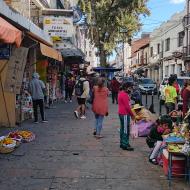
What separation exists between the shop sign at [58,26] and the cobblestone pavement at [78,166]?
861 centimetres

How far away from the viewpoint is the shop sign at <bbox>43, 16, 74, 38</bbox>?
20375 millimetres

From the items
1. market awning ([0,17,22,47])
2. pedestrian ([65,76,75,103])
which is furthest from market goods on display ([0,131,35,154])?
pedestrian ([65,76,75,103])

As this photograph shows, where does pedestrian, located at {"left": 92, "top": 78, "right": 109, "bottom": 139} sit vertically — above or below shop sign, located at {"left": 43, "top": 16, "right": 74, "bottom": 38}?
below

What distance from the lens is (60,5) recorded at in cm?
3484

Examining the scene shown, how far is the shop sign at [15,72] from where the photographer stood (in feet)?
43.7

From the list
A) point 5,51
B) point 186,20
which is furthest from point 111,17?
point 5,51

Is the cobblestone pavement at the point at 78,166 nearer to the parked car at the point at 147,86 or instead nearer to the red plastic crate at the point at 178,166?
the red plastic crate at the point at 178,166

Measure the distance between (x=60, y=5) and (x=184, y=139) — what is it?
93.2 ft

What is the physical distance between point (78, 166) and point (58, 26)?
12.8 meters

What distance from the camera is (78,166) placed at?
855 cm

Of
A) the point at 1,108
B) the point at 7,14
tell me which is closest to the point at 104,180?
the point at 7,14

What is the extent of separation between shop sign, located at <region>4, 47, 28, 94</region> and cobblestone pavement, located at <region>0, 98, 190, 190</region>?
1.40 meters

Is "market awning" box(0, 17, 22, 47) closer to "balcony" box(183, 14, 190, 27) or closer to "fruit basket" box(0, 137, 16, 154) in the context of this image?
"fruit basket" box(0, 137, 16, 154)

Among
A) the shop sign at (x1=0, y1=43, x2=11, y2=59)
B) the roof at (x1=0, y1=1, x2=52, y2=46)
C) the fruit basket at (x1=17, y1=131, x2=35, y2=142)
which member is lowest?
the fruit basket at (x1=17, y1=131, x2=35, y2=142)
